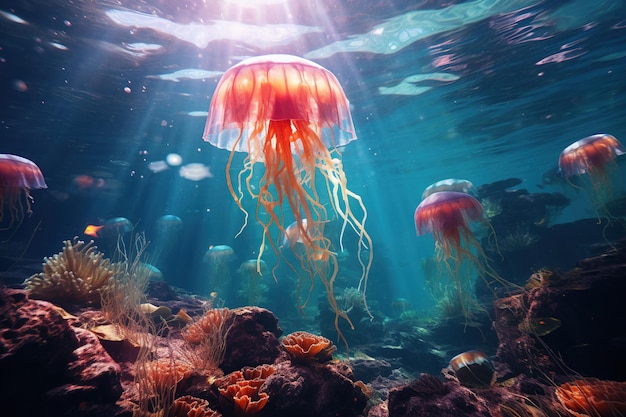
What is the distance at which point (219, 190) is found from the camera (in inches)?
991

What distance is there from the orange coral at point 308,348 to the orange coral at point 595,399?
2.17 metres

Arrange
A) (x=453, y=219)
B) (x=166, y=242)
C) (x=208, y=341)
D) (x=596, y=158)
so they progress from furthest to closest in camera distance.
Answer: (x=166, y=242), (x=596, y=158), (x=453, y=219), (x=208, y=341)

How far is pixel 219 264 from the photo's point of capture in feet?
58.4

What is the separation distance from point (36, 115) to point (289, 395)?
13.4m

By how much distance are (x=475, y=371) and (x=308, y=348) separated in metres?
2.67

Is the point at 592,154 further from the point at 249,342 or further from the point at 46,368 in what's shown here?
the point at 46,368

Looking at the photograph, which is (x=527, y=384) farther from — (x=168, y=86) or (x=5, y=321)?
(x=168, y=86)

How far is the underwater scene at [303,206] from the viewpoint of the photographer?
2795 mm

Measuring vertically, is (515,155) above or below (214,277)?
above

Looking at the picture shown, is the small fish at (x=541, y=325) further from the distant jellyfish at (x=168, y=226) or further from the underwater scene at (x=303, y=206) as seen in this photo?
the distant jellyfish at (x=168, y=226)

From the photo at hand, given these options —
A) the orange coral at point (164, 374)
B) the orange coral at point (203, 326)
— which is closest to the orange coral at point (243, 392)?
the orange coral at point (164, 374)

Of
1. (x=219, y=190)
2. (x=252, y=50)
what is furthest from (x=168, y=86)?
(x=219, y=190)

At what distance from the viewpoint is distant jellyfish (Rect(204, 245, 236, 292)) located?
53.0ft

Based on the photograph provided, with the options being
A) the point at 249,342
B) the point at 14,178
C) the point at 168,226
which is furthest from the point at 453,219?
the point at 168,226
